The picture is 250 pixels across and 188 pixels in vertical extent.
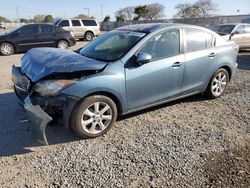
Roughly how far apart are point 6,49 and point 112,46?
→ 9468mm

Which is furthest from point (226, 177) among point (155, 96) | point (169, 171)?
point (155, 96)

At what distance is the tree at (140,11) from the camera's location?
53062 millimetres

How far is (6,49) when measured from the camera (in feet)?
39.9

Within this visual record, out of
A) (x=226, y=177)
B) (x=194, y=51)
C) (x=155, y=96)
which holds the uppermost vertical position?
(x=194, y=51)

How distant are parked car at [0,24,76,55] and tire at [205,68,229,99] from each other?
33.0 feet

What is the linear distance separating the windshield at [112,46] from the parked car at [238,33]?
30.0ft

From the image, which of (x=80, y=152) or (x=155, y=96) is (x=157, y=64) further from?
(x=80, y=152)

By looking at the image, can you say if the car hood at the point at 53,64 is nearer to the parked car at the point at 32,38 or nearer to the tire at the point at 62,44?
the parked car at the point at 32,38

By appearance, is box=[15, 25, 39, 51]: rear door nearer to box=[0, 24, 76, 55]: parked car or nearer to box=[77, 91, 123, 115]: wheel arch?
box=[0, 24, 76, 55]: parked car

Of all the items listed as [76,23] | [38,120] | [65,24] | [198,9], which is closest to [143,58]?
[38,120]

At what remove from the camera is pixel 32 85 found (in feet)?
11.9

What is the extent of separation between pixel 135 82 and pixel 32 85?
4.98ft

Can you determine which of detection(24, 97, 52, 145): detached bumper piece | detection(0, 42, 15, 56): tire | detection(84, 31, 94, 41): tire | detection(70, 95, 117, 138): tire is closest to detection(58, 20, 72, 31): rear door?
detection(84, 31, 94, 41): tire

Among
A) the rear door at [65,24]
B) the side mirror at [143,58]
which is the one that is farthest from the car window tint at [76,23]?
the side mirror at [143,58]
